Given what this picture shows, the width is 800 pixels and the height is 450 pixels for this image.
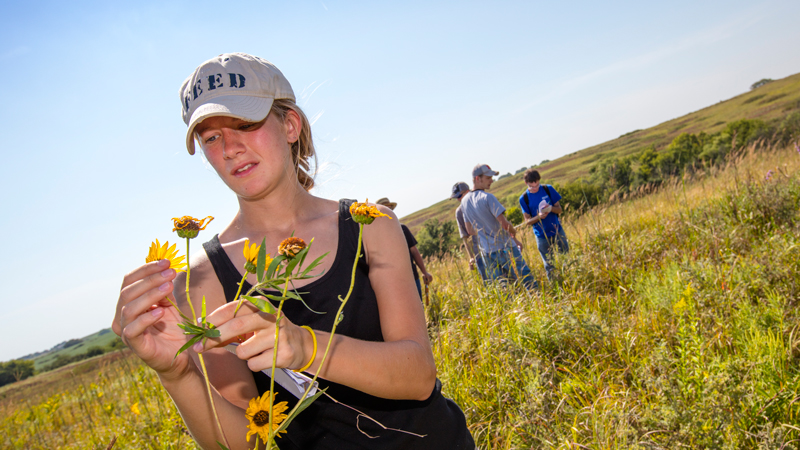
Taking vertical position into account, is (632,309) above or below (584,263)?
below

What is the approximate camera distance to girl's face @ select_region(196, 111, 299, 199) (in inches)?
41.5

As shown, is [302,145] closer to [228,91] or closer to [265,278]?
[228,91]

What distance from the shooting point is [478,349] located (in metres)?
2.99

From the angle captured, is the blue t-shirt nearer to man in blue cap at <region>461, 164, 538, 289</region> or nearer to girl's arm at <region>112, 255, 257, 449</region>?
man in blue cap at <region>461, 164, 538, 289</region>

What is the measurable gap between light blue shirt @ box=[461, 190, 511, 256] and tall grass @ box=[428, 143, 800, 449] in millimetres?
706

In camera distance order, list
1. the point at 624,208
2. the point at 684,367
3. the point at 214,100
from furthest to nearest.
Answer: the point at 624,208, the point at 684,367, the point at 214,100

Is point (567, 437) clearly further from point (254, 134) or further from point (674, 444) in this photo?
point (254, 134)

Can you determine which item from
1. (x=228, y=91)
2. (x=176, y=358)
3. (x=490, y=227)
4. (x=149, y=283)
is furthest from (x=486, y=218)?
(x=149, y=283)

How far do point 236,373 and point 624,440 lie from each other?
181 cm

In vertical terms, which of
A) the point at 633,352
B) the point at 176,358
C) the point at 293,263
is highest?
the point at 293,263

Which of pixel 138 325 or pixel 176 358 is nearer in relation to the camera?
pixel 138 325

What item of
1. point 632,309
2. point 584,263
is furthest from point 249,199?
point 584,263

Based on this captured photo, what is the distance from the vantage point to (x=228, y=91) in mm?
997

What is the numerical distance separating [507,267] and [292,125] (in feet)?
12.3
